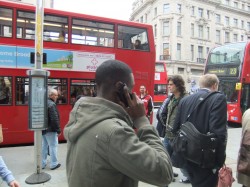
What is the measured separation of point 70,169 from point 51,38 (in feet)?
25.0

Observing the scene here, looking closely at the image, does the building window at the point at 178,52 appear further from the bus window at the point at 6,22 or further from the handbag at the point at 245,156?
the handbag at the point at 245,156

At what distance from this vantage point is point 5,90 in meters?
7.87

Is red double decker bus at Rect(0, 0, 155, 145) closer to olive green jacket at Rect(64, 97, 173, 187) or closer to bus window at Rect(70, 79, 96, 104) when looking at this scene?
bus window at Rect(70, 79, 96, 104)

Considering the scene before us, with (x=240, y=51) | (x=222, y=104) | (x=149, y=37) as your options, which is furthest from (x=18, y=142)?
(x=240, y=51)

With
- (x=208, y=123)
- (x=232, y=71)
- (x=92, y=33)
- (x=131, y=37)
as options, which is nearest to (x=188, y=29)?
(x=232, y=71)

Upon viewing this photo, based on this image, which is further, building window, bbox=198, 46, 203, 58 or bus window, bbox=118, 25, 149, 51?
building window, bbox=198, 46, 203, 58

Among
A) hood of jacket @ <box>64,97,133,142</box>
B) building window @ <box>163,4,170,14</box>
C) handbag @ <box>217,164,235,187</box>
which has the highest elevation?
building window @ <box>163,4,170,14</box>

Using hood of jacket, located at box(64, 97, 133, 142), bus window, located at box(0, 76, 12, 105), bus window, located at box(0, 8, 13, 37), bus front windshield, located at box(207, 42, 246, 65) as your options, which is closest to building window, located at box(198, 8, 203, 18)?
bus front windshield, located at box(207, 42, 246, 65)

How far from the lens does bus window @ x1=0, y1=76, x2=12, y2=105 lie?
784 centimetres

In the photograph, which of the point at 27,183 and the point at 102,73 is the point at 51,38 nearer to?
the point at 27,183

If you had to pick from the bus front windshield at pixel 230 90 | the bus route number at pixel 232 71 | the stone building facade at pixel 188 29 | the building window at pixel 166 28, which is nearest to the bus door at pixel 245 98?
the bus front windshield at pixel 230 90

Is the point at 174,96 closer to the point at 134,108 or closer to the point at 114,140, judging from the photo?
the point at 134,108

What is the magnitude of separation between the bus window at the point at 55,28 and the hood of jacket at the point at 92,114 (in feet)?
24.8

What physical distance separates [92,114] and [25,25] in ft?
24.9
